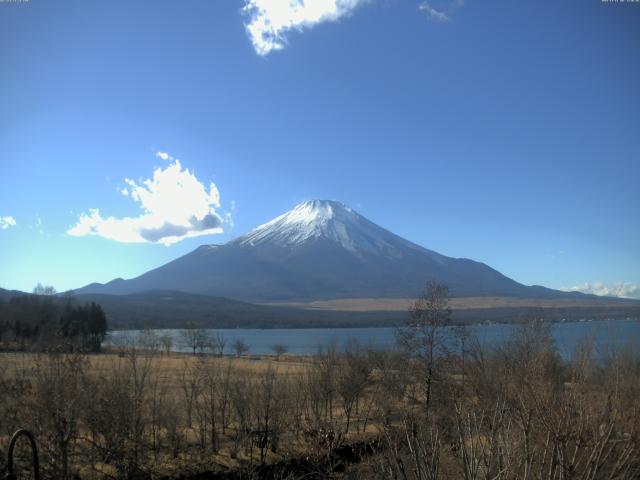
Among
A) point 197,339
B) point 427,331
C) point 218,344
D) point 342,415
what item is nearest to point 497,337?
point 427,331

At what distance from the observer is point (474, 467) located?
4938mm

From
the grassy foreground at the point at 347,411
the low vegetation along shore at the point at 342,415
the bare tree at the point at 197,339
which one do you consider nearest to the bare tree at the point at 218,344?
the bare tree at the point at 197,339

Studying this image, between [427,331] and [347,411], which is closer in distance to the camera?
[427,331]

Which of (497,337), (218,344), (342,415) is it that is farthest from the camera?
(218,344)

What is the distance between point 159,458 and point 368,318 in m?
180

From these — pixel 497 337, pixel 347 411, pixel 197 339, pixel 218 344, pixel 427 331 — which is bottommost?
pixel 197 339

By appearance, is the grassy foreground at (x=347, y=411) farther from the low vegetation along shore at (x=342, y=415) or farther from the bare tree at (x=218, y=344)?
the bare tree at (x=218, y=344)

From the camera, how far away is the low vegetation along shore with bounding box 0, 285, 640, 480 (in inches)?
256

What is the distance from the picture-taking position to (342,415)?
22.8 metres

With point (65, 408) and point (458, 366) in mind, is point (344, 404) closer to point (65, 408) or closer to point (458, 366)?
point (458, 366)

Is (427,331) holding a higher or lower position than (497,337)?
higher

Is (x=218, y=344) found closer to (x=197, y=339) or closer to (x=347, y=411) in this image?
(x=197, y=339)

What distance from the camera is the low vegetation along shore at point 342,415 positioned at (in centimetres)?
650

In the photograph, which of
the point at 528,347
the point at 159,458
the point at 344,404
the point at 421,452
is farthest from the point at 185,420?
the point at 421,452
